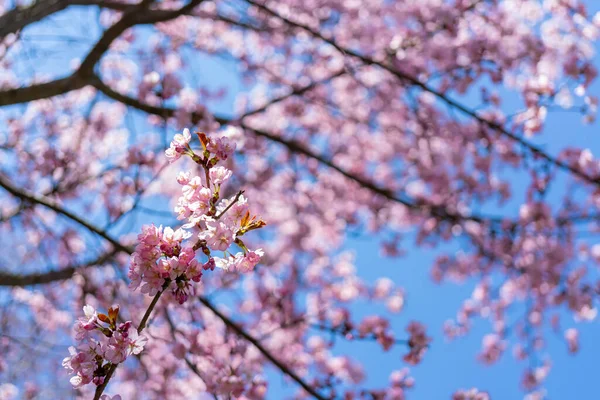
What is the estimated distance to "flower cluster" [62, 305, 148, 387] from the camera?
5.16ft

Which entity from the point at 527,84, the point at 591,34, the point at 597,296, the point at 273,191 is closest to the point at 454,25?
the point at 527,84

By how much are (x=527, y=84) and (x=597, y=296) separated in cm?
226

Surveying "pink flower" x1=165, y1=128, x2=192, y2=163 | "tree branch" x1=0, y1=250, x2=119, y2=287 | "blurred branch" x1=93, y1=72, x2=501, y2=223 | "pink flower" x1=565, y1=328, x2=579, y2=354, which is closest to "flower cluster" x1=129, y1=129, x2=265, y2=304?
"pink flower" x1=165, y1=128, x2=192, y2=163

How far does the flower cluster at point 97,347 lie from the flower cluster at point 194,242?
0.14 meters

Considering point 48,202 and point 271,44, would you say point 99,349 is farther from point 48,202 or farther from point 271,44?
point 271,44

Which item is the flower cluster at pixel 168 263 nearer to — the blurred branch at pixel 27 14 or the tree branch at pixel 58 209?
the tree branch at pixel 58 209

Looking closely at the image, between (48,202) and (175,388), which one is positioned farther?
(175,388)

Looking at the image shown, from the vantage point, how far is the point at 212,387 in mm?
2963

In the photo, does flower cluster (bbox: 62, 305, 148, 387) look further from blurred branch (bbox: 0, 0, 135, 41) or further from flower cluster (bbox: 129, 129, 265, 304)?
blurred branch (bbox: 0, 0, 135, 41)

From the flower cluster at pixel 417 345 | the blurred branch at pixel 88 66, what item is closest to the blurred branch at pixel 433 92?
the blurred branch at pixel 88 66

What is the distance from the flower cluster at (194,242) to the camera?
1.57 metres

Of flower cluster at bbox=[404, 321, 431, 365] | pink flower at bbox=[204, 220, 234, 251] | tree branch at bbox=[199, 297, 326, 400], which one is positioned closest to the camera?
pink flower at bbox=[204, 220, 234, 251]

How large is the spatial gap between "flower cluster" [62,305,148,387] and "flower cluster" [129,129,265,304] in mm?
137

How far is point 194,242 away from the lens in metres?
1.61
